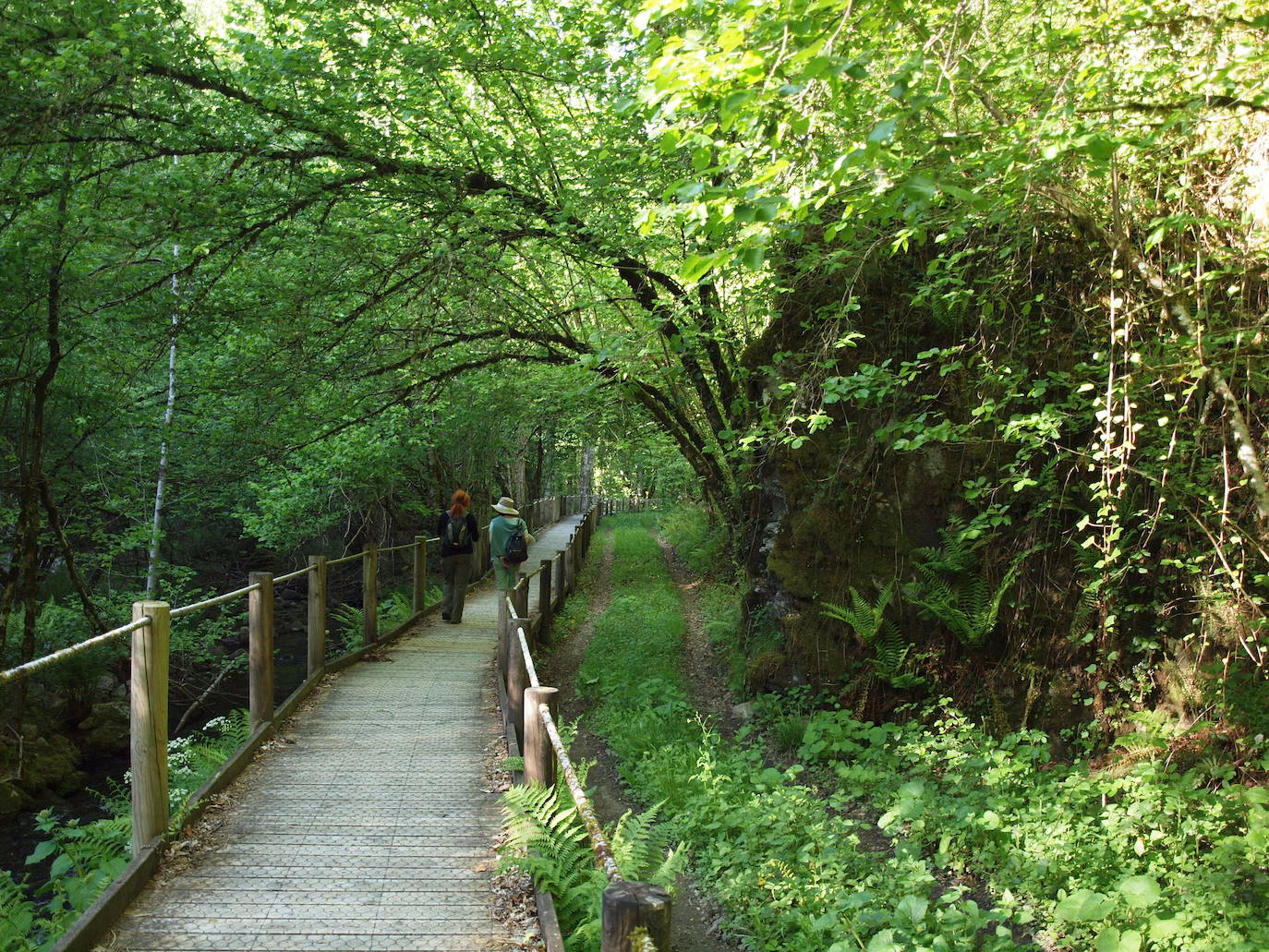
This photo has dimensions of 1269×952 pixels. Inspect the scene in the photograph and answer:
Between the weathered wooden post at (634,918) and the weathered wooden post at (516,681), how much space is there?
13.3 feet

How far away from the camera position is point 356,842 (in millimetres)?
5219

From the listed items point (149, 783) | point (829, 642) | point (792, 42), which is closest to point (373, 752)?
point (149, 783)


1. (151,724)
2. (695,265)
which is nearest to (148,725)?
(151,724)

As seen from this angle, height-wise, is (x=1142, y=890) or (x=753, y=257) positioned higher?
(x=753, y=257)

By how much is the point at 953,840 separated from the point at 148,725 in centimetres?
519

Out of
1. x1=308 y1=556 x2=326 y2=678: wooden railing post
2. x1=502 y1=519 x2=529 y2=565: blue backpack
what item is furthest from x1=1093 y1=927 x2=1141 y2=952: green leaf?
x1=502 y1=519 x2=529 y2=565: blue backpack

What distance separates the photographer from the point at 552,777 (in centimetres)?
475

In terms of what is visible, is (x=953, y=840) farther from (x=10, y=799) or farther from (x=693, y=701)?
(x=10, y=799)

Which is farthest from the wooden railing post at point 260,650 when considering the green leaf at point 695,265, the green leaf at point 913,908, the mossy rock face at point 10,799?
the mossy rock face at point 10,799

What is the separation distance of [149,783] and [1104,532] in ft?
22.7

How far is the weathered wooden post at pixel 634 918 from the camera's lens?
2395 millimetres

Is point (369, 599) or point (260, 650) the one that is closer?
point (260, 650)

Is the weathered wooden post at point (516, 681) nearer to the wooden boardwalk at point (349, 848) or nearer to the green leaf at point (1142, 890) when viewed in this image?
the wooden boardwalk at point (349, 848)

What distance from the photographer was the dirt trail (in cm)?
611
